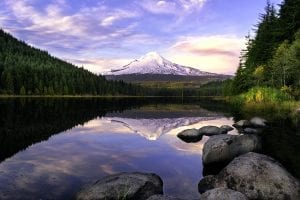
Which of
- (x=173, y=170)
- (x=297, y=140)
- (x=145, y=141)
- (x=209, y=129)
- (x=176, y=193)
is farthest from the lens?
(x=209, y=129)

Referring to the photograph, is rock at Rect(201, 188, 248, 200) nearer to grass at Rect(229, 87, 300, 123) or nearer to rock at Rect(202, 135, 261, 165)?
rock at Rect(202, 135, 261, 165)

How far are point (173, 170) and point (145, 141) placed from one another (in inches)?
417

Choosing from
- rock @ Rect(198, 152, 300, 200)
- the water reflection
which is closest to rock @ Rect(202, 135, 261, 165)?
the water reflection

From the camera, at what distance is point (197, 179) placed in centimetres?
1789

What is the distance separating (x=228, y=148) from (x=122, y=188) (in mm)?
8572

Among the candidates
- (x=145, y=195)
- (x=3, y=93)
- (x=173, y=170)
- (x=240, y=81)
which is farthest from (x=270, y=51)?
(x=3, y=93)

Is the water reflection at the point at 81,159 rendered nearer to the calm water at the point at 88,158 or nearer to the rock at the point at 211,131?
the calm water at the point at 88,158

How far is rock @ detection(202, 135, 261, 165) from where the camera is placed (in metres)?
20.5

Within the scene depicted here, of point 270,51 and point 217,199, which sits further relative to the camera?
point 270,51

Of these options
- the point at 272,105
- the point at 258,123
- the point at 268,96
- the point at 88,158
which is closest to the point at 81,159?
the point at 88,158

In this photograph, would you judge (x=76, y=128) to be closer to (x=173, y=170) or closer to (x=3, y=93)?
(x=173, y=170)

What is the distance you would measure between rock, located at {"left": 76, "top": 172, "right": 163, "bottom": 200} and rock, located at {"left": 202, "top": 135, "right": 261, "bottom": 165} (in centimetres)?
644

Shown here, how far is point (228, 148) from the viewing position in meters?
20.7

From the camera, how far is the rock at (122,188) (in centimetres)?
1350
